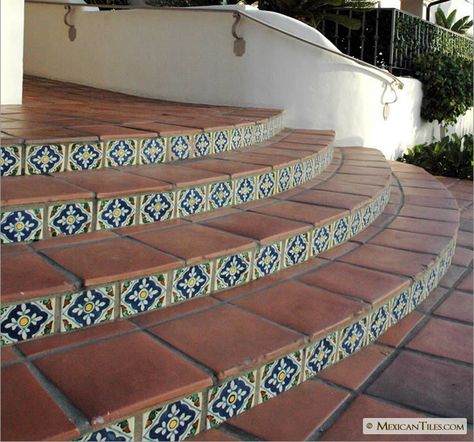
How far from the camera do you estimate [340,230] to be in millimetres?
2496

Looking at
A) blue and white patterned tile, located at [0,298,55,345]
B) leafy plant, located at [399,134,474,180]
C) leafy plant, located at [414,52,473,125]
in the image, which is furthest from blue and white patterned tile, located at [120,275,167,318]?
leafy plant, located at [414,52,473,125]

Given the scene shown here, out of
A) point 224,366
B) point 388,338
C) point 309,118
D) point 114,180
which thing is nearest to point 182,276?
point 224,366

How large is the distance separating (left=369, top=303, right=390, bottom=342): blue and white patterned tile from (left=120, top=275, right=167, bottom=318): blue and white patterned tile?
712 mm

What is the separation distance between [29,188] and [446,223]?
2076 mm

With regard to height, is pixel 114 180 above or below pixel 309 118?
below

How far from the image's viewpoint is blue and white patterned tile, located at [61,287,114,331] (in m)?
1.56

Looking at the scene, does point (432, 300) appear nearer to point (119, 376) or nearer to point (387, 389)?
point (387, 389)

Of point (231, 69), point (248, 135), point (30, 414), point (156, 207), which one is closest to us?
point (30, 414)

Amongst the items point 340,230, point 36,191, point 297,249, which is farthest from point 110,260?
point 340,230

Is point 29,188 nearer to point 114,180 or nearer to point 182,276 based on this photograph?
point 114,180

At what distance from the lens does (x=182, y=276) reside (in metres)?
1.80

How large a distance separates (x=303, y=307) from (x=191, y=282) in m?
0.37

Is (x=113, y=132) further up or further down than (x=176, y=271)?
further up

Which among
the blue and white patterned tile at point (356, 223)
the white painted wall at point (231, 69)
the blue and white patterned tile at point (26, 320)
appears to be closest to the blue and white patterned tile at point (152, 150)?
the blue and white patterned tile at point (356, 223)
